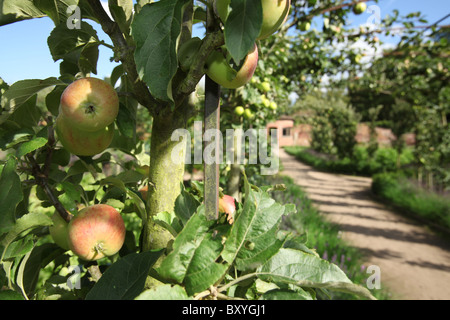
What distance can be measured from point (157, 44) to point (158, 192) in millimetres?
279

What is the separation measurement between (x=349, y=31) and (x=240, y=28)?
485cm

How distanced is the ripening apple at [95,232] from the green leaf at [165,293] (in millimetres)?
352

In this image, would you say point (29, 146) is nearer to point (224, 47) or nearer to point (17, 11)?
point (17, 11)

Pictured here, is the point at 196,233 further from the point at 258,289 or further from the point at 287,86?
the point at 287,86

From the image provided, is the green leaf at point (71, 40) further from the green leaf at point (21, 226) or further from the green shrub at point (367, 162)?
the green shrub at point (367, 162)

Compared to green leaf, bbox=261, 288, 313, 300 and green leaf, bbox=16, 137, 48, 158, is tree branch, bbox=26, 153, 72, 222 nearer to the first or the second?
green leaf, bbox=16, 137, 48, 158

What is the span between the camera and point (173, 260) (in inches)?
15.9

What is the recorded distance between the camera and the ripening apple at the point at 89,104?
23.4 inches

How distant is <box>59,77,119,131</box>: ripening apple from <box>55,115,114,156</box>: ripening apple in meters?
0.04

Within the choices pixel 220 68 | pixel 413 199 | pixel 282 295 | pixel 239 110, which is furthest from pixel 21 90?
pixel 413 199

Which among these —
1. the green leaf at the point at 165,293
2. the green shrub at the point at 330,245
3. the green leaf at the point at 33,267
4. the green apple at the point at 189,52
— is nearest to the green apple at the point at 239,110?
the green shrub at the point at 330,245

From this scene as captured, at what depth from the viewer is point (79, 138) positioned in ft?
2.17

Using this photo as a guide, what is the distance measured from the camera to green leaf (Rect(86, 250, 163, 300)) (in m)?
0.45

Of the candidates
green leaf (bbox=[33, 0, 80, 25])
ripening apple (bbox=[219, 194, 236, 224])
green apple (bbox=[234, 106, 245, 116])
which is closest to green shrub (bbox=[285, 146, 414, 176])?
green apple (bbox=[234, 106, 245, 116])
